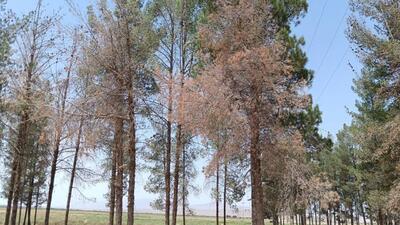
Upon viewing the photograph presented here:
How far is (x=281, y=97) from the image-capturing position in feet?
40.3

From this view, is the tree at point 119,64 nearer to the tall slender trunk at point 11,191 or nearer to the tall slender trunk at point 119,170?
the tall slender trunk at point 119,170

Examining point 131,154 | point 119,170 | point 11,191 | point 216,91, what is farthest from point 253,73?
point 11,191

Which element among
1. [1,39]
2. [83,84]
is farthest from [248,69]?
[1,39]

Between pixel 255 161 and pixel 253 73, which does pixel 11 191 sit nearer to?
pixel 255 161

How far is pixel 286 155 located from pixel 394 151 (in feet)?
16.3

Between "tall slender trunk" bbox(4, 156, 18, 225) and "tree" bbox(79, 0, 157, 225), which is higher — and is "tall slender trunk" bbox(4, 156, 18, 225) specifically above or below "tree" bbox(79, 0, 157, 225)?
below

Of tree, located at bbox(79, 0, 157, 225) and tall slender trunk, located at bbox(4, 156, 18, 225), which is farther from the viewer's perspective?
tall slender trunk, located at bbox(4, 156, 18, 225)

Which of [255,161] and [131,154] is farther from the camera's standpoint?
[131,154]

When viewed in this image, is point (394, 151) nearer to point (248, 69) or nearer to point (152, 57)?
point (248, 69)

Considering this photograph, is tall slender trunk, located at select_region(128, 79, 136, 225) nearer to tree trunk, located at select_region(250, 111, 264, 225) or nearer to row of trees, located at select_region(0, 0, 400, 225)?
row of trees, located at select_region(0, 0, 400, 225)

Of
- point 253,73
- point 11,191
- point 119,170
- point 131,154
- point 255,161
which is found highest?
point 253,73

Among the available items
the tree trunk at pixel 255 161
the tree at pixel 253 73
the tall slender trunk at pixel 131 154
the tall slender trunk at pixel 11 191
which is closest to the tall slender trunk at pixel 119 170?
the tall slender trunk at pixel 131 154

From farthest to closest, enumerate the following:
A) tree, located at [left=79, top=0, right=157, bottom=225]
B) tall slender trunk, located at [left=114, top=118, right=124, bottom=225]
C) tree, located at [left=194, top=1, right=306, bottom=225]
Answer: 1. tall slender trunk, located at [left=114, top=118, right=124, bottom=225]
2. tree, located at [left=79, top=0, right=157, bottom=225]
3. tree, located at [left=194, top=1, right=306, bottom=225]

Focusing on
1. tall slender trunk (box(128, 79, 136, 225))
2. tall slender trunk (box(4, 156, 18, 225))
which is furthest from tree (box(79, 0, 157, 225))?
tall slender trunk (box(4, 156, 18, 225))
